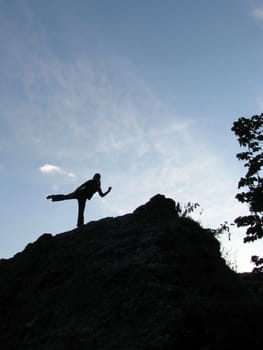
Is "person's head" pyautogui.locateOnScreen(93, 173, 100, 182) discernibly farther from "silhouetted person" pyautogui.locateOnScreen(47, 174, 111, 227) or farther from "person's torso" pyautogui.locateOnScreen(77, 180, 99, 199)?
"person's torso" pyautogui.locateOnScreen(77, 180, 99, 199)

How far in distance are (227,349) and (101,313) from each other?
373 cm

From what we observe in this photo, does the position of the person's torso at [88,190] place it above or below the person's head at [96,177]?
below

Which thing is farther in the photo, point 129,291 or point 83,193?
point 83,193

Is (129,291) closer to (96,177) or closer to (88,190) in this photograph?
(88,190)

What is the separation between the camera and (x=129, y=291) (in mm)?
11586

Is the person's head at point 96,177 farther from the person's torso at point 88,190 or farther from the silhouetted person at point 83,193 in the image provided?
the person's torso at point 88,190

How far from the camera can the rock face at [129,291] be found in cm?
949

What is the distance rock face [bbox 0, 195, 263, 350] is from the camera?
9492 millimetres

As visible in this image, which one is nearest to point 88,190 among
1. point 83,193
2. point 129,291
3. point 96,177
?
point 83,193

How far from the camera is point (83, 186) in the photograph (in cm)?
1856

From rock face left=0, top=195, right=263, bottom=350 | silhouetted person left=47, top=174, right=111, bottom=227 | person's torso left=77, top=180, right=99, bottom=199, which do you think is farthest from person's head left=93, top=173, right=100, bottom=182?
rock face left=0, top=195, right=263, bottom=350

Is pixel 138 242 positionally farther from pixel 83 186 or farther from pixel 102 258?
pixel 83 186

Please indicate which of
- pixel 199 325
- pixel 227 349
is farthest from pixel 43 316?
pixel 227 349

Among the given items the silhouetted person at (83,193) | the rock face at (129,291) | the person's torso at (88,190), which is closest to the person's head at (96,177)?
the silhouetted person at (83,193)
